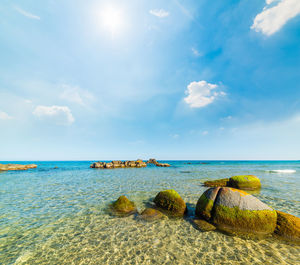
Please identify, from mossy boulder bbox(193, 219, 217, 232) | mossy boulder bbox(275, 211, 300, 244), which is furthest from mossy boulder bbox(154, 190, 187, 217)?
mossy boulder bbox(275, 211, 300, 244)

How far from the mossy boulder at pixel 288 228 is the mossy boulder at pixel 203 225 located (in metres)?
2.89

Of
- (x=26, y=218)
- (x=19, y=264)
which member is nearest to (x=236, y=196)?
(x=19, y=264)

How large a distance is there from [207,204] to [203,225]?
1.06 meters

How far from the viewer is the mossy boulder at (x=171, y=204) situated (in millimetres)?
8792

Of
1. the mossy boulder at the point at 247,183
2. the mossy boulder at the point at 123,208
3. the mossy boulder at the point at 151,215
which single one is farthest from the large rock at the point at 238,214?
the mossy boulder at the point at 247,183

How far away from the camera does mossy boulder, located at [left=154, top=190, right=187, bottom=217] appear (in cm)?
879

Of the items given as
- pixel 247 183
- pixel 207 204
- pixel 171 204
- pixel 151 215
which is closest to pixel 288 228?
pixel 207 204

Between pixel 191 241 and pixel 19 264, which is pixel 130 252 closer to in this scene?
pixel 191 241

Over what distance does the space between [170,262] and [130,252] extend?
157cm

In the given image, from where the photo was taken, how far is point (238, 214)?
21.7ft

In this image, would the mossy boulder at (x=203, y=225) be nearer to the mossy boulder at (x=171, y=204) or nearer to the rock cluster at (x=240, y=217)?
the rock cluster at (x=240, y=217)

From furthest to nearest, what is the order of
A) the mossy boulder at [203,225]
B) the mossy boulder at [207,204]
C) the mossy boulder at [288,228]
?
the mossy boulder at [207,204] → the mossy boulder at [203,225] → the mossy boulder at [288,228]

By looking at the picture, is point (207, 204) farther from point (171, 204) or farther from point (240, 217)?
point (171, 204)

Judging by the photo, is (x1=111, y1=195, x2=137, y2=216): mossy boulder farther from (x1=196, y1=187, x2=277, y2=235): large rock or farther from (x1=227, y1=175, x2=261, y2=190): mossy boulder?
(x1=227, y1=175, x2=261, y2=190): mossy boulder
